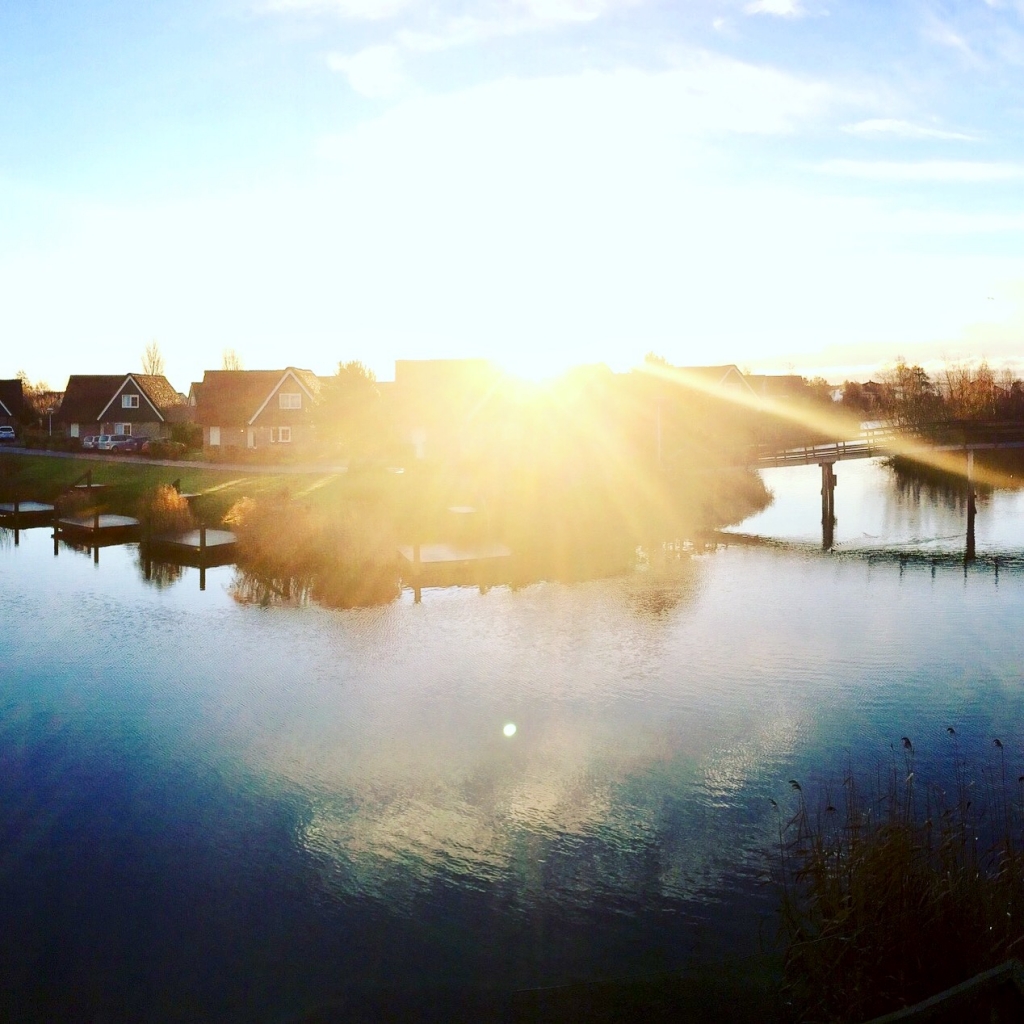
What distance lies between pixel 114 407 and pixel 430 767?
236 ft

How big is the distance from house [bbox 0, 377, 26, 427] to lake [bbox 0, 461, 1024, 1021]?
70.6m

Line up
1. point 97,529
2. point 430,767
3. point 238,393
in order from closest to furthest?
point 430,767 < point 97,529 < point 238,393

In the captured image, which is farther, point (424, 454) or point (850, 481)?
point (850, 481)

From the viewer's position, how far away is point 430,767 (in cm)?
1616

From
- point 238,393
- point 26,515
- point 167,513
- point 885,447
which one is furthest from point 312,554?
point 238,393

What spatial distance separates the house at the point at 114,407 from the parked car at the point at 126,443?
662 centimetres

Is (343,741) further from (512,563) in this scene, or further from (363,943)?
(512,563)

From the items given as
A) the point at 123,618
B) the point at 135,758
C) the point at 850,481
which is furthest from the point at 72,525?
the point at 850,481

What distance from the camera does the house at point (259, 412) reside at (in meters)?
69.9

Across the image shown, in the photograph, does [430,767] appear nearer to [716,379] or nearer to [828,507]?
[828,507]

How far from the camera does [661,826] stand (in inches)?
547

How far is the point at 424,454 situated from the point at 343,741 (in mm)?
45662

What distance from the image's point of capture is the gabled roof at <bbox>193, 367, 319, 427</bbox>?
69.9m

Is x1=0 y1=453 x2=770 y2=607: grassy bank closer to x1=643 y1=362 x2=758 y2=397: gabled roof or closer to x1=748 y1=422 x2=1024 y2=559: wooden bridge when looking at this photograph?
x1=748 y1=422 x2=1024 y2=559: wooden bridge
